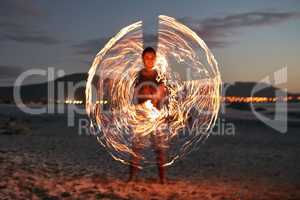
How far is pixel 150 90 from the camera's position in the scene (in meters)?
8.40

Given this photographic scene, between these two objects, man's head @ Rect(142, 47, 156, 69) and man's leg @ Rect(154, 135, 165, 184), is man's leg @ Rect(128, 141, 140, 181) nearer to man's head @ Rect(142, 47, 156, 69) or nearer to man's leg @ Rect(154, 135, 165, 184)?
man's leg @ Rect(154, 135, 165, 184)

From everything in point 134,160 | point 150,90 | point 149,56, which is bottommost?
point 134,160

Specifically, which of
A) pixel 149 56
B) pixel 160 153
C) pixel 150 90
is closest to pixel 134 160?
pixel 160 153

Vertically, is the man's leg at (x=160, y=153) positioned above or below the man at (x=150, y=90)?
below

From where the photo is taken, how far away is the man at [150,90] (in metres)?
8.30

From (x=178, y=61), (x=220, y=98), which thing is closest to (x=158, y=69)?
(x=178, y=61)

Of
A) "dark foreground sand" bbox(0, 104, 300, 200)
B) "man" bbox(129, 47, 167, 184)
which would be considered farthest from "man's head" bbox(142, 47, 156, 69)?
"dark foreground sand" bbox(0, 104, 300, 200)

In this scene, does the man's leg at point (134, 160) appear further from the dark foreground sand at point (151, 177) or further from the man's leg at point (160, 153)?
the man's leg at point (160, 153)

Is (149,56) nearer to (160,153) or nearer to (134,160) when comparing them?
(160,153)

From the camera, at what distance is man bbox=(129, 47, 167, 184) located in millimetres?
8297

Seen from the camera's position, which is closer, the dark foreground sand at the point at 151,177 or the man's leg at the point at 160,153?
the dark foreground sand at the point at 151,177

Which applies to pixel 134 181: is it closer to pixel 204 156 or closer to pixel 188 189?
pixel 188 189

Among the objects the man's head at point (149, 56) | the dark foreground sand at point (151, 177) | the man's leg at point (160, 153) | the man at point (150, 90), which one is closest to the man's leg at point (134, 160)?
the man at point (150, 90)

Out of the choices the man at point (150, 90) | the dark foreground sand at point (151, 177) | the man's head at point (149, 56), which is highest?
the man's head at point (149, 56)
